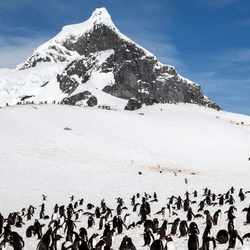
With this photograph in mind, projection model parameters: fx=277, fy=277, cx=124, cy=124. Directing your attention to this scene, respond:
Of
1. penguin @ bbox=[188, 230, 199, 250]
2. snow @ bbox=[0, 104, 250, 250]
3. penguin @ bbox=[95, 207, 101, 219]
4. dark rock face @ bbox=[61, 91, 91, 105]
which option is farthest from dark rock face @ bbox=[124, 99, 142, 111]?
penguin @ bbox=[188, 230, 199, 250]

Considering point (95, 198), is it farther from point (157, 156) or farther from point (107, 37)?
point (107, 37)

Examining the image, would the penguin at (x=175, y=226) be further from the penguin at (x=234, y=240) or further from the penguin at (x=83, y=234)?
the penguin at (x=83, y=234)

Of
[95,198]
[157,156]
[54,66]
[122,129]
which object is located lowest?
[95,198]

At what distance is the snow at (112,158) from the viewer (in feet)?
64.4

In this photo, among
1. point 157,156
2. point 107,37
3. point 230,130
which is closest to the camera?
point 157,156

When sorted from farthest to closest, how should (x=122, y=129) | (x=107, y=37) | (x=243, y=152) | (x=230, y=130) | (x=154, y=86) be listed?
(x=107, y=37), (x=154, y=86), (x=230, y=130), (x=122, y=129), (x=243, y=152)

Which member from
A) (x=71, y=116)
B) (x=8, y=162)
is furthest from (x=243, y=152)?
A: (x=8, y=162)

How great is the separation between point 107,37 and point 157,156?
17009 cm

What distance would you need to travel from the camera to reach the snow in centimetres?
1964

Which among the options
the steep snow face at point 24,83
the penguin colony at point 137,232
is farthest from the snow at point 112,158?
the steep snow face at point 24,83

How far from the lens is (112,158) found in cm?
3322

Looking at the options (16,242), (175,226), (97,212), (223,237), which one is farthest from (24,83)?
(223,237)

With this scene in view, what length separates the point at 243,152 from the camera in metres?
42.1

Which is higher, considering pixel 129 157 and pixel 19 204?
pixel 129 157
